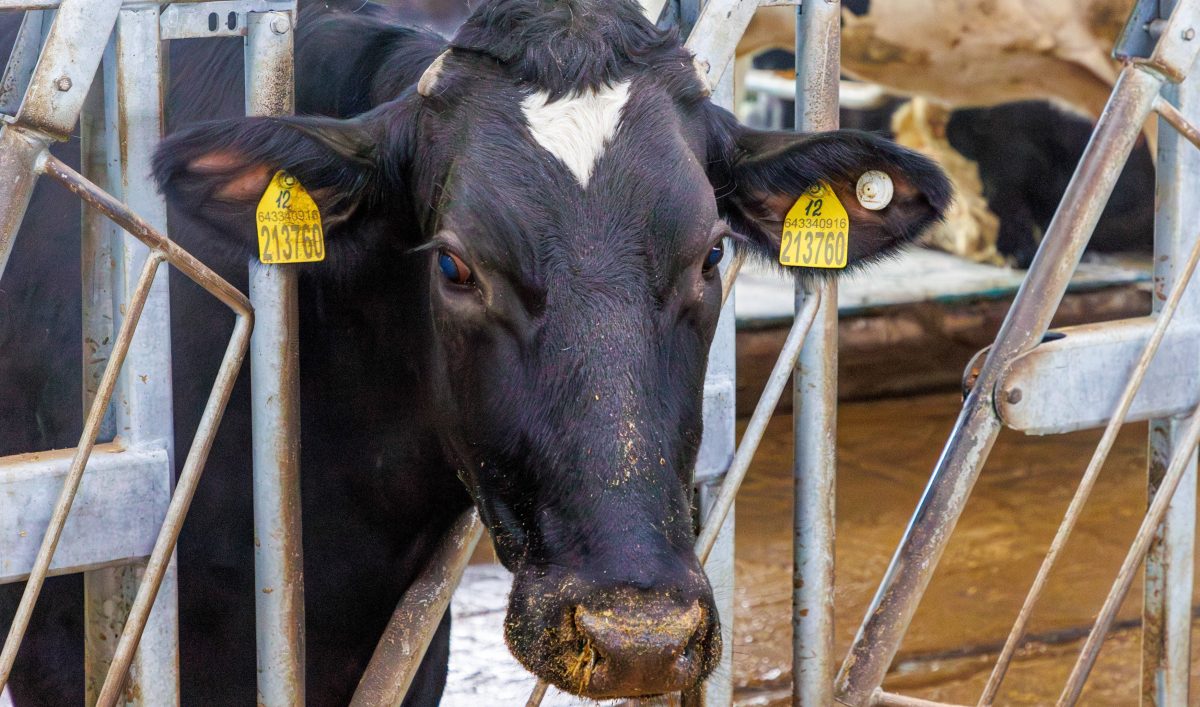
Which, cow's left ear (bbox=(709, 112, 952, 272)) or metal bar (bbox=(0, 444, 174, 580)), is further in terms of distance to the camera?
cow's left ear (bbox=(709, 112, 952, 272))

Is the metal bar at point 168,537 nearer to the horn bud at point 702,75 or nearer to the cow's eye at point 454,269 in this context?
the cow's eye at point 454,269

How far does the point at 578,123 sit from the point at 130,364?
0.73 m

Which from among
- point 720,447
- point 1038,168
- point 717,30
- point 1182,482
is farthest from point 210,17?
point 1038,168

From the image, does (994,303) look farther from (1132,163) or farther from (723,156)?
(723,156)

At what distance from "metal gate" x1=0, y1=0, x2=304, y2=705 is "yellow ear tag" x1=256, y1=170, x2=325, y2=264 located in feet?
0.18

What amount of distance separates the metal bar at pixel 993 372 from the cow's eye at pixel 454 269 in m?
1.09

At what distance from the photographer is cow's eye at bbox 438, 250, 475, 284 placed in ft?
6.70

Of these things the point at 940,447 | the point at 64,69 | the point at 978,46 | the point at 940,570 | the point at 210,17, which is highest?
the point at 978,46

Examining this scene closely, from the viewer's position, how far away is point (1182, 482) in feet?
9.59

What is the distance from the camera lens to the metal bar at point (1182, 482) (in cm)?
282

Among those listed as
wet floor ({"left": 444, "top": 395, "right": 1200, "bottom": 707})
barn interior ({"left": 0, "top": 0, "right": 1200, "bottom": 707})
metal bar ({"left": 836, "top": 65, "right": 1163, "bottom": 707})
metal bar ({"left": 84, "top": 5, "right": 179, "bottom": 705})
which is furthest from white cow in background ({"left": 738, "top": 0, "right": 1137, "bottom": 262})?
metal bar ({"left": 84, "top": 5, "right": 179, "bottom": 705})

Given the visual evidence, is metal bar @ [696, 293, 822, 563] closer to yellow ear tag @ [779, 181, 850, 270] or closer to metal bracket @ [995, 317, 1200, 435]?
yellow ear tag @ [779, 181, 850, 270]

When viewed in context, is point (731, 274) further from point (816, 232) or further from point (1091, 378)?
point (1091, 378)

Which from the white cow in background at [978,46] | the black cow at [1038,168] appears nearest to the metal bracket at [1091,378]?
the white cow in background at [978,46]
